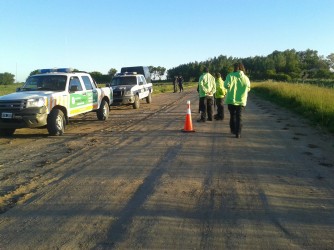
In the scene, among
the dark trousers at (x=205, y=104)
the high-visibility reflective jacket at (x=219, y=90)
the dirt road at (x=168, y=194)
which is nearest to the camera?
the dirt road at (x=168, y=194)

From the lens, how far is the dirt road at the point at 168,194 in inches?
150

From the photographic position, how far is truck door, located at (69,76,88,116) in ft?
38.3

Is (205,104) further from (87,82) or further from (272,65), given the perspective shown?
(272,65)

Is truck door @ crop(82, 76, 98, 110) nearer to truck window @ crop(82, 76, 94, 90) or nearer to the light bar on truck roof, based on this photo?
truck window @ crop(82, 76, 94, 90)

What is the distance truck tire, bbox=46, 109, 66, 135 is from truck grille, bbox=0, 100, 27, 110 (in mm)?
770

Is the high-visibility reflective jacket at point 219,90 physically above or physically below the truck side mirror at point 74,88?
below

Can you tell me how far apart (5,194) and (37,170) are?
4.40ft

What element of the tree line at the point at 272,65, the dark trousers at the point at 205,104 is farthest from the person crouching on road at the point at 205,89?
the tree line at the point at 272,65

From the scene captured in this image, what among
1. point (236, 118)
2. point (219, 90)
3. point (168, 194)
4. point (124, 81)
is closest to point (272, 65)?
point (124, 81)

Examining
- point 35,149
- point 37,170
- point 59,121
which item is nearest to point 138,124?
point 59,121

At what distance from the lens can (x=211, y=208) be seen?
4.59 meters

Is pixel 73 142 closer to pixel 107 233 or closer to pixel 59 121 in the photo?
pixel 59 121

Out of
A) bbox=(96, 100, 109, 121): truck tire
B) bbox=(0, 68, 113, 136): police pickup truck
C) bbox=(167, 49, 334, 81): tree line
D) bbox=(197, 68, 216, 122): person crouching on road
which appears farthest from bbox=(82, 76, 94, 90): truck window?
bbox=(167, 49, 334, 81): tree line

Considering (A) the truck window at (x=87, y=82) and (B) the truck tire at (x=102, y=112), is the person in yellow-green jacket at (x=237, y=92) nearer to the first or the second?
(A) the truck window at (x=87, y=82)
